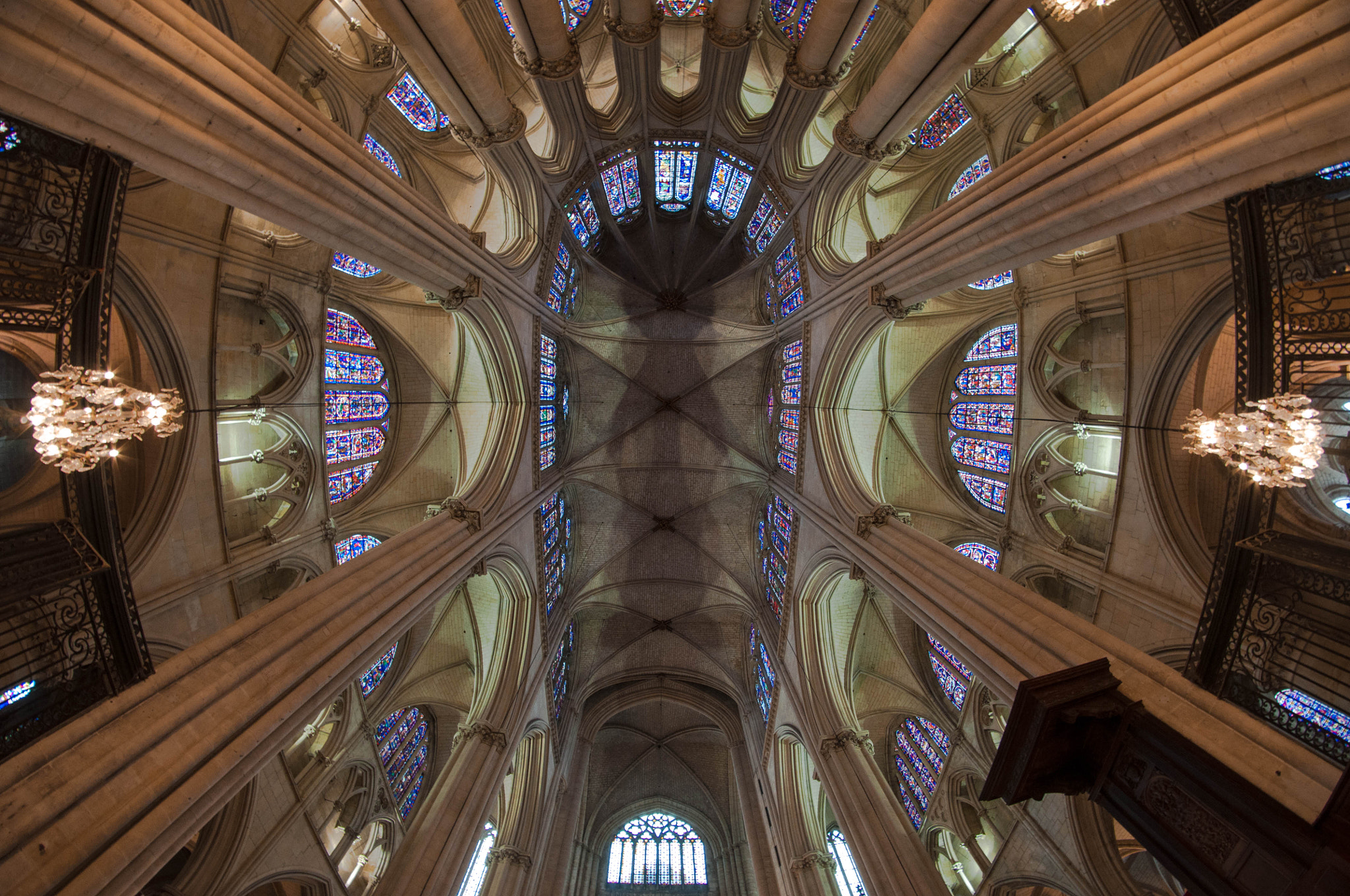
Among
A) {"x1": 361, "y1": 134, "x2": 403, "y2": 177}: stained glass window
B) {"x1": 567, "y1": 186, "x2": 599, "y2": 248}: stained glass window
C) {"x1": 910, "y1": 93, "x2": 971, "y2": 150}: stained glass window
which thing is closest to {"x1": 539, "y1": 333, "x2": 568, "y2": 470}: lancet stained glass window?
{"x1": 567, "y1": 186, "x2": 599, "y2": 248}: stained glass window

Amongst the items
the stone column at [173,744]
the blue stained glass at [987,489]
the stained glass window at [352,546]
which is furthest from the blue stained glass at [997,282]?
the stained glass window at [352,546]

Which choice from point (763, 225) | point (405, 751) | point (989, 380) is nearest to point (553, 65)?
point (763, 225)

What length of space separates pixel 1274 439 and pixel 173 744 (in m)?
9.03

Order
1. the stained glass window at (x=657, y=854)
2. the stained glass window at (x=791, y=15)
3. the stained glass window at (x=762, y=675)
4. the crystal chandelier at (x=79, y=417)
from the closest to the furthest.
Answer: the crystal chandelier at (x=79, y=417)
the stained glass window at (x=791, y=15)
the stained glass window at (x=762, y=675)
the stained glass window at (x=657, y=854)

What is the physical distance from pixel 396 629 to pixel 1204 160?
911 centimetres

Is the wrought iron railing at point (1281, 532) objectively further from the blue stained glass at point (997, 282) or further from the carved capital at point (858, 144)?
the blue stained glass at point (997, 282)

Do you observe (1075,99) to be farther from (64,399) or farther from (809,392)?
(64,399)

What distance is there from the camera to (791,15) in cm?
1231

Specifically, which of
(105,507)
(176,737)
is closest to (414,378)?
(105,507)

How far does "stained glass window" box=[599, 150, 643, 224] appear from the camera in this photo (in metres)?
14.8

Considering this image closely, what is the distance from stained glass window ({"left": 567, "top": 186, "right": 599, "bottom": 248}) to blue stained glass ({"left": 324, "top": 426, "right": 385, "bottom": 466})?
7.17 m

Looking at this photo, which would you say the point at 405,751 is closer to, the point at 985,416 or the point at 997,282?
the point at 985,416

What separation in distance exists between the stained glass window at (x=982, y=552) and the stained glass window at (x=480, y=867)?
1208 centimetres

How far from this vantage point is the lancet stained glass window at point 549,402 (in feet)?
49.6
